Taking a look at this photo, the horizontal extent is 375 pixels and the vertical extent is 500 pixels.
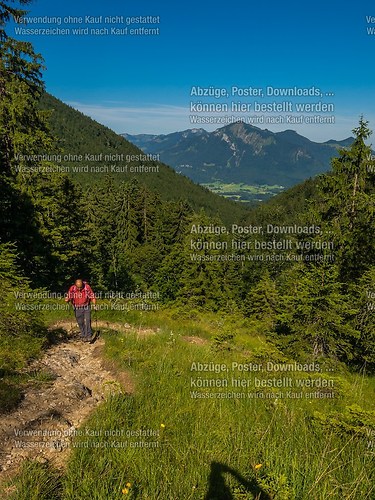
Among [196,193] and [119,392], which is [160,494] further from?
[196,193]

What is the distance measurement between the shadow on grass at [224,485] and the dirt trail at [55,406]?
186 centimetres

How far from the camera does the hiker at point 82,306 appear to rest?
32.4 ft

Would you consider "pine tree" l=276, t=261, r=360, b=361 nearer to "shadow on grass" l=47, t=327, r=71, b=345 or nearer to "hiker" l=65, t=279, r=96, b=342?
"hiker" l=65, t=279, r=96, b=342

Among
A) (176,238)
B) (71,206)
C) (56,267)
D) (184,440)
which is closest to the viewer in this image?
(184,440)

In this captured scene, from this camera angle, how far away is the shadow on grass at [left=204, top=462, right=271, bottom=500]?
3.40m

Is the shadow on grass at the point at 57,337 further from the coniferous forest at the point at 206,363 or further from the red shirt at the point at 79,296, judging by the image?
the red shirt at the point at 79,296

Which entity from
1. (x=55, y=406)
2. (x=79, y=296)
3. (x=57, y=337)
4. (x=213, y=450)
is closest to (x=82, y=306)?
(x=79, y=296)

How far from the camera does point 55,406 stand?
557 centimetres

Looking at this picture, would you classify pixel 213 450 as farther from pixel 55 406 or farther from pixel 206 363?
pixel 206 363

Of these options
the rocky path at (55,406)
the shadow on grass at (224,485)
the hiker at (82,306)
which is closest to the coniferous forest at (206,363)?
the shadow on grass at (224,485)

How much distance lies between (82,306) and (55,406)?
15.0ft

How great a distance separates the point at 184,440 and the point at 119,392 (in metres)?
1.92

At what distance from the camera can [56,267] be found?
20.2 m

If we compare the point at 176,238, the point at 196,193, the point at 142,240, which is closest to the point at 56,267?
the point at 176,238
